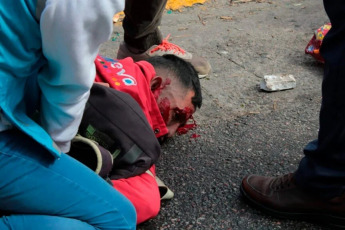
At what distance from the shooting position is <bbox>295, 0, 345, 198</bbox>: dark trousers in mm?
1716

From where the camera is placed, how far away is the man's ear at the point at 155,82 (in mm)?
2453

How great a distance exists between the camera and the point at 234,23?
163 inches

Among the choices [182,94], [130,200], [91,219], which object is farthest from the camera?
[182,94]

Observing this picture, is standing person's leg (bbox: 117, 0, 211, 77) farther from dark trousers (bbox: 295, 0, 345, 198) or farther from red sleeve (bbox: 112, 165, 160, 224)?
dark trousers (bbox: 295, 0, 345, 198)

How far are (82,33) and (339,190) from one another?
1.12m

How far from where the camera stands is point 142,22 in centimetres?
306

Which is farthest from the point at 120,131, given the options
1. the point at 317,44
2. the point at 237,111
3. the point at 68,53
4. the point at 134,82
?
the point at 317,44

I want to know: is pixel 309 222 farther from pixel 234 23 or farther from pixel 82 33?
pixel 234 23

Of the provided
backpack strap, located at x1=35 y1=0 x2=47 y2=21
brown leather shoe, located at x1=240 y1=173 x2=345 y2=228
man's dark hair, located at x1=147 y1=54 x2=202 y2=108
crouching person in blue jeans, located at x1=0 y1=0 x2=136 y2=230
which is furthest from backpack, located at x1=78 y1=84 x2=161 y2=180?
backpack strap, located at x1=35 y1=0 x2=47 y2=21

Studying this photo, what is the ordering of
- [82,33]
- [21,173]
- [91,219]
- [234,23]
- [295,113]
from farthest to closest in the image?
1. [234,23]
2. [295,113]
3. [91,219]
4. [21,173]
5. [82,33]

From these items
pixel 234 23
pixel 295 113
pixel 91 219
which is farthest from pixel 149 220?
pixel 234 23

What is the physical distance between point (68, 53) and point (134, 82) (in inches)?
37.8

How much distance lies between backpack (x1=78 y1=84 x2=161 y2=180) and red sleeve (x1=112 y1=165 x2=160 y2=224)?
0.04 meters

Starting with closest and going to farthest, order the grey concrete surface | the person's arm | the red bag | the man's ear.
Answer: the person's arm, the grey concrete surface, the man's ear, the red bag
